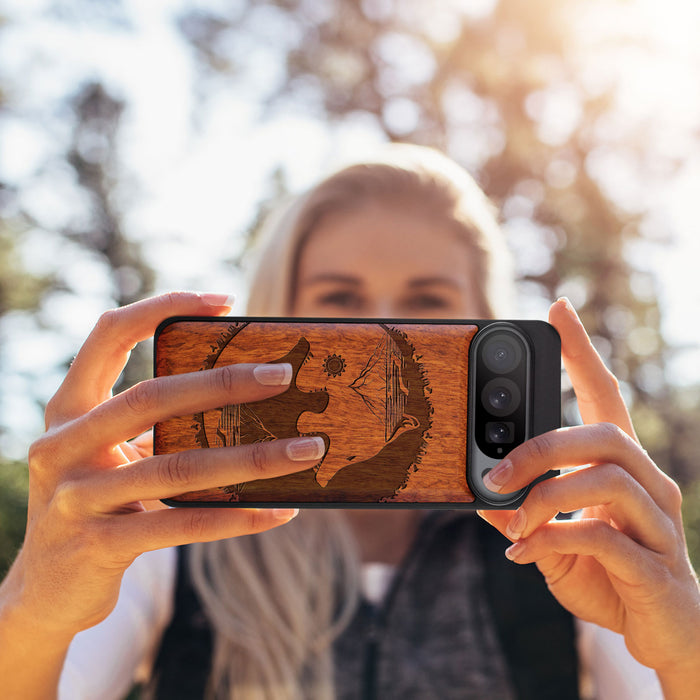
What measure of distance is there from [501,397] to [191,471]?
78cm

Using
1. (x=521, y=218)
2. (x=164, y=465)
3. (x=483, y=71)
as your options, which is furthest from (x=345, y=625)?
(x=483, y=71)

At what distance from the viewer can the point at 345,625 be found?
245 cm

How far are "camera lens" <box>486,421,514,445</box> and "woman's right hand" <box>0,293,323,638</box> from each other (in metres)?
0.45

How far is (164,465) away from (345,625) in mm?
1498

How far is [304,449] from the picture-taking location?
1310 mm

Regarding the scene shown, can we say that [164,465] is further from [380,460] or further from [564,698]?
[564,698]

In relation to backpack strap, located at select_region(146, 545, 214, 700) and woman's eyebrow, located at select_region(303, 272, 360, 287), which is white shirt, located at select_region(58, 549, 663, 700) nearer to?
backpack strap, located at select_region(146, 545, 214, 700)

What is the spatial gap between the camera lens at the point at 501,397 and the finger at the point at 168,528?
0.69m

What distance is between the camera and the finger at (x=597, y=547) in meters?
1.34

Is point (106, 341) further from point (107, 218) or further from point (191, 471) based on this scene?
point (107, 218)

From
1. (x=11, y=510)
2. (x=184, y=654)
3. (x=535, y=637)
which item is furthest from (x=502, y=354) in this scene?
(x=11, y=510)

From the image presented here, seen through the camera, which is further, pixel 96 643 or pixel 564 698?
pixel 564 698

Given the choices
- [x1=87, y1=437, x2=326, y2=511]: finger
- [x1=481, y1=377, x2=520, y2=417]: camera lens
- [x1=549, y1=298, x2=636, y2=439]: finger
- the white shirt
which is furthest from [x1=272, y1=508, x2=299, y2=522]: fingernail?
the white shirt

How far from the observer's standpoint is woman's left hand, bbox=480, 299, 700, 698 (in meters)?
1.32
